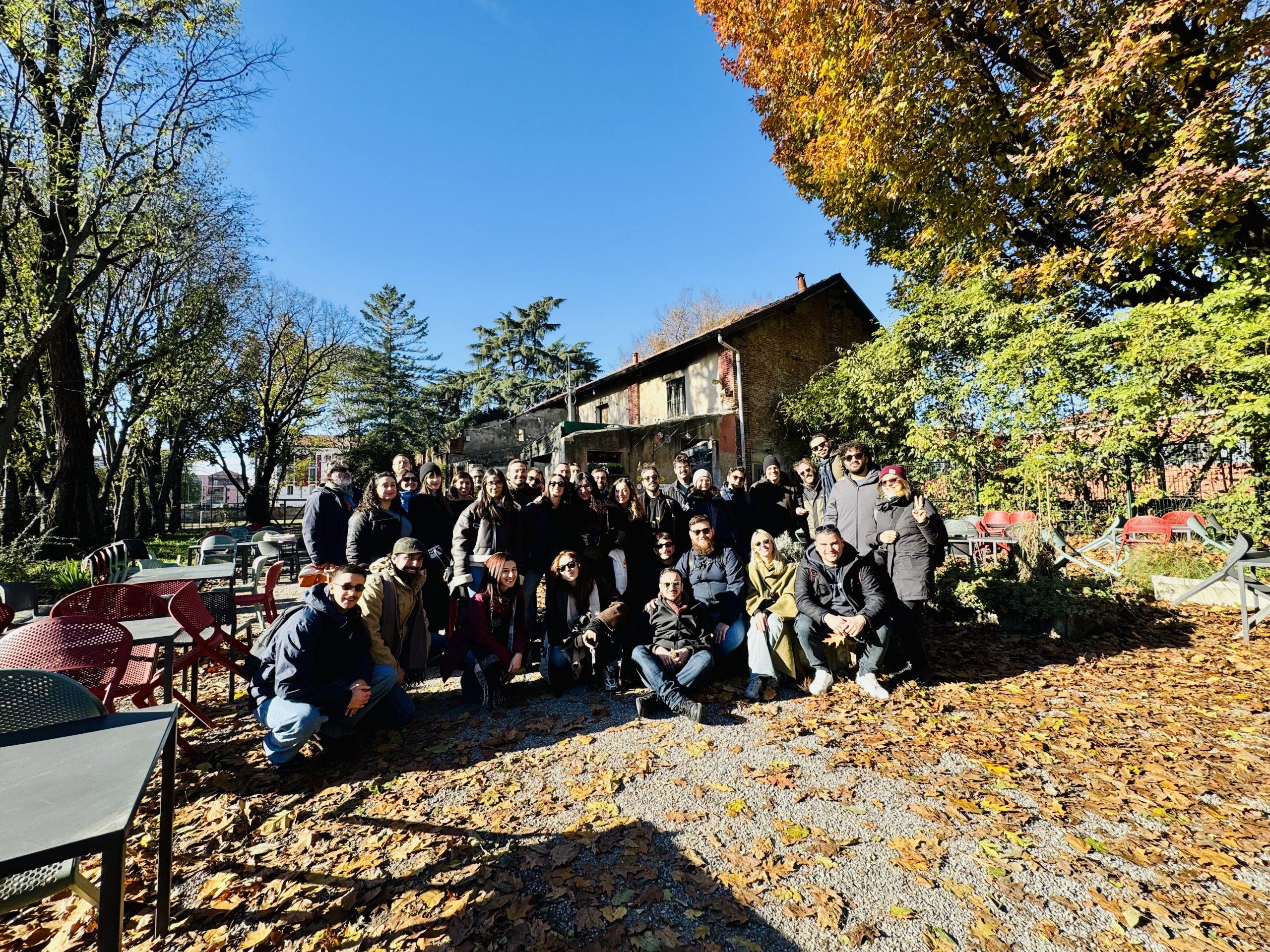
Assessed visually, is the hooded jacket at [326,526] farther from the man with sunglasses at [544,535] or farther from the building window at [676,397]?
the building window at [676,397]

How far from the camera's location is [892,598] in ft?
15.9

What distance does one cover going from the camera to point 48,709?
2.11 m

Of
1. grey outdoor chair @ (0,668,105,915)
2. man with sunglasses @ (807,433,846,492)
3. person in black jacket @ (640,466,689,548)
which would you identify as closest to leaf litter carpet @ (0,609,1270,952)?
grey outdoor chair @ (0,668,105,915)

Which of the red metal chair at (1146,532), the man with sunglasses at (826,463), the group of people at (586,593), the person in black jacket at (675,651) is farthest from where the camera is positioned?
the red metal chair at (1146,532)

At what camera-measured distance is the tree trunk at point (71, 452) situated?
11.0 meters

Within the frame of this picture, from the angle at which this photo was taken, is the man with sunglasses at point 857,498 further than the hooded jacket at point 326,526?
Yes

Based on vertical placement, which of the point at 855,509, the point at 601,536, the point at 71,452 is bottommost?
Answer: the point at 601,536

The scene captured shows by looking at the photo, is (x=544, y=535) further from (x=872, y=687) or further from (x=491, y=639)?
(x=872, y=687)

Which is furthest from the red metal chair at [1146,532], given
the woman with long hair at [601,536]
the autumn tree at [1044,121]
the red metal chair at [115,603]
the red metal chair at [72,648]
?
the red metal chair at [115,603]

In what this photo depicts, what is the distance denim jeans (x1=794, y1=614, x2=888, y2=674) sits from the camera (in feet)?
15.1

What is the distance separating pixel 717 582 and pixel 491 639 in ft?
7.04

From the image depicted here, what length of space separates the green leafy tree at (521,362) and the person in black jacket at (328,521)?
99.3 feet

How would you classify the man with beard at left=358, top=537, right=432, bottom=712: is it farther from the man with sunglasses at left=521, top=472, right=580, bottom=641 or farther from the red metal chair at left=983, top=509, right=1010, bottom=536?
the red metal chair at left=983, top=509, right=1010, bottom=536

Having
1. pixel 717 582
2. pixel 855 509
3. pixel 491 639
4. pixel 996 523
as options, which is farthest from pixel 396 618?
pixel 996 523
